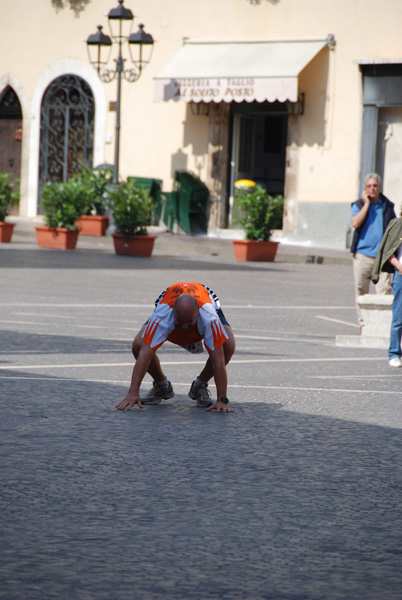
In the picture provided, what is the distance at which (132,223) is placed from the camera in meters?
21.2

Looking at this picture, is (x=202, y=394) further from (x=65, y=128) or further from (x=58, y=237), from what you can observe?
(x=65, y=128)

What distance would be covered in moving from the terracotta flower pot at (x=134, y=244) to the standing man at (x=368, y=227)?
993 cm

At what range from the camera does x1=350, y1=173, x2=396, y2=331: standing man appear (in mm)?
11609

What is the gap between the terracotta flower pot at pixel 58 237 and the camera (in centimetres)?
2194

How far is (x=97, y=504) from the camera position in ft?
14.6

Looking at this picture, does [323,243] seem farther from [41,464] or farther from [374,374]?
[41,464]

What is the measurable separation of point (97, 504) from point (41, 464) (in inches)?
28.5

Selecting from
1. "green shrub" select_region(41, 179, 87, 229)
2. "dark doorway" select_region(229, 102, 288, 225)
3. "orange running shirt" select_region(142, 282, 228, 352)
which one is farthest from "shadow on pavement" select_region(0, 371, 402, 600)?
"dark doorway" select_region(229, 102, 288, 225)

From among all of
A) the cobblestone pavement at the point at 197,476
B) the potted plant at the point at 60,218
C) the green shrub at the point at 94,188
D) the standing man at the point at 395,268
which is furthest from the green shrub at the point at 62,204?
the standing man at the point at 395,268

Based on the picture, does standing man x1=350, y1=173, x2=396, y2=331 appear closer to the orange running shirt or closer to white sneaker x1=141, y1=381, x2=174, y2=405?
white sneaker x1=141, y1=381, x2=174, y2=405

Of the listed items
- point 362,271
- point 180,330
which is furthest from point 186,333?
point 362,271

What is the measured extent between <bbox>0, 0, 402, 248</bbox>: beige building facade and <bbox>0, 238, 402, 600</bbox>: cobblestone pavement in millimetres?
14842

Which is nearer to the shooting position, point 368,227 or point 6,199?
point 368,227

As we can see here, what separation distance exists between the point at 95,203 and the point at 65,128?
224 inches
